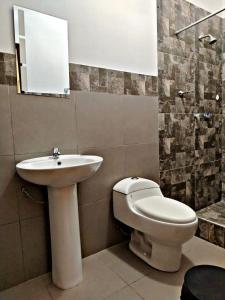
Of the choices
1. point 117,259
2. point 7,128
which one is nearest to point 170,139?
point 117,259

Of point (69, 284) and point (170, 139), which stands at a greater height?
point (170, 139)

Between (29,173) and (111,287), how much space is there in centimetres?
93

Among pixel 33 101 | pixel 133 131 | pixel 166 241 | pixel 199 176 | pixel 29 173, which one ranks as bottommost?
pixel 166 241

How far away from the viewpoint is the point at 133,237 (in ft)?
5.91

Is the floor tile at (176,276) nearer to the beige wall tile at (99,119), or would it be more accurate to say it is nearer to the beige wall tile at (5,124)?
the beige wall tile at (99,119)

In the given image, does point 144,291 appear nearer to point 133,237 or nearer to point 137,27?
point 133,237

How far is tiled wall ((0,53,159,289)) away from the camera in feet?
4.47

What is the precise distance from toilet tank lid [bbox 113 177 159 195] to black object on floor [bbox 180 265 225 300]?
698 millimetres

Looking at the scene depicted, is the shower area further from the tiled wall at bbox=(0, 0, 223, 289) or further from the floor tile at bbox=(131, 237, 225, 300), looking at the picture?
the floor tile at bbox=(131, 237, 225, 300)

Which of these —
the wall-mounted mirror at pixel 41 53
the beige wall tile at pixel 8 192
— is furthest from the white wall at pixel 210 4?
the beige wall tile at pixel 8 192

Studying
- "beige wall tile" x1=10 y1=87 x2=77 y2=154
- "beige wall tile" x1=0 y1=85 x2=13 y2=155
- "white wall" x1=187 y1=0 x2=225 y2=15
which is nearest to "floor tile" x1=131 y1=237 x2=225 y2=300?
"beige wall tile" x1=10 y1=87 x2=77 y2=154

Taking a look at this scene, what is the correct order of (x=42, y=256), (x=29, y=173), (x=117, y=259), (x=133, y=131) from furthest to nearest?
(x=133, y=131) < (x=117, y=259) < (x=42, y=256) < (x=29, y=173)

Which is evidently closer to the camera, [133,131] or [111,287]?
[111,287]

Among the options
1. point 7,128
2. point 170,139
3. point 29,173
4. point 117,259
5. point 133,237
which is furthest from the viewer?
point 170,139
